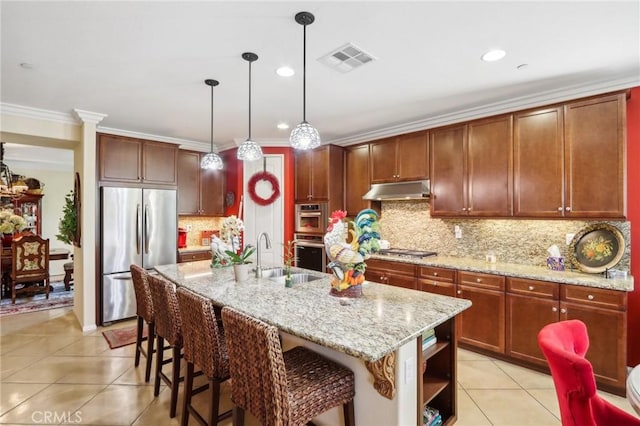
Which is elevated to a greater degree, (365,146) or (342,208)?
(365,146)

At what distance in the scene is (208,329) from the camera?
6.00 feet

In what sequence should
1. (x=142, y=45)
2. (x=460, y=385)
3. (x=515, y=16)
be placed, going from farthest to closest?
(x=460, y=385) → (x=142, y=45) → (x=515, y=16)

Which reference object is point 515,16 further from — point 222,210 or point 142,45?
point 222,210

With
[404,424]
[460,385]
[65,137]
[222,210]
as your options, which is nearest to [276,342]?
[404,424]

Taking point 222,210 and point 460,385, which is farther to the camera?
point 222,210

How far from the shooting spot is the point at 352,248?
206 centimetres

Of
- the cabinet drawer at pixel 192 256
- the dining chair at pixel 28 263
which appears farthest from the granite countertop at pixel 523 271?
the dining chair at pixel 28 263

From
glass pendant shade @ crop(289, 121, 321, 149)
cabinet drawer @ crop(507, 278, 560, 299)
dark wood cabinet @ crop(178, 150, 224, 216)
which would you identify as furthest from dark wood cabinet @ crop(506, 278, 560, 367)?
dark wood cabinet @ crop(178, 150, 224, 216)

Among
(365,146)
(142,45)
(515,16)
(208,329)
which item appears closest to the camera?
(208,329)

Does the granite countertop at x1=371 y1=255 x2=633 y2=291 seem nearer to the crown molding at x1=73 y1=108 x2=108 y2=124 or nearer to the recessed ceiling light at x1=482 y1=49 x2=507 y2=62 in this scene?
the recessed ceiling light at x1=482 y1=49 x2=507 y2=62

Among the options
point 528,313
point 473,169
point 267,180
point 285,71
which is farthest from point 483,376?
point 267,180

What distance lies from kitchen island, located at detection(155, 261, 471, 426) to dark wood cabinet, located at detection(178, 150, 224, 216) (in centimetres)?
341

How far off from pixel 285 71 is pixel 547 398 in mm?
3508

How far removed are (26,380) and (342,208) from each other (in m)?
Result: 4.04
